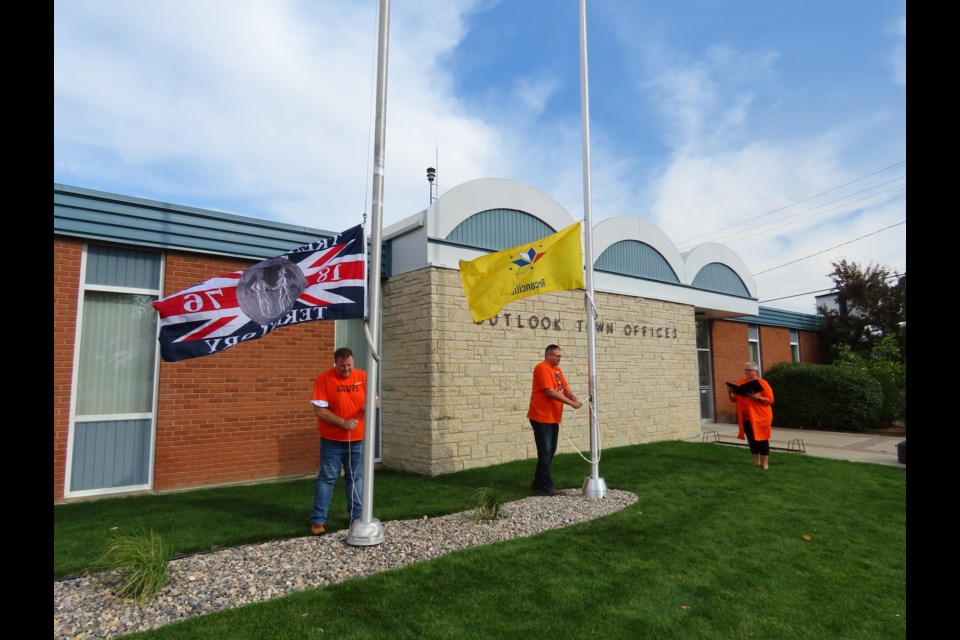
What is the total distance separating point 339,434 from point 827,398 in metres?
16.3

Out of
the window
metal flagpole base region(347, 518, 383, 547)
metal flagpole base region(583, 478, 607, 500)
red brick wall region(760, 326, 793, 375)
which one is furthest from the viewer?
red brick wall region(760, 326, 793, 375)

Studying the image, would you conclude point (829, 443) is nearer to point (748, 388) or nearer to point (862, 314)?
point (748, 388)

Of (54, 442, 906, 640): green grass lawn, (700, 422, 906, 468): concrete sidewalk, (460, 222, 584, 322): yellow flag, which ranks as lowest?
(700, 422, 906, 468): concrete sidewalk

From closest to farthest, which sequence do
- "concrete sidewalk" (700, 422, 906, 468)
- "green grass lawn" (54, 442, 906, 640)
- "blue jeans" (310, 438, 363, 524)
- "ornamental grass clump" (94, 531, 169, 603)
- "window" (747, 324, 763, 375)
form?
"green grass lawn" (54, 442, 906, 640), "ornamental grass clump" (94, 531, 169, 603), "blue jeans" (310, 438, 363, 524), "concrete sidewalk" (700, 422, 906, 468), "window" (747, 324, 763, 375)

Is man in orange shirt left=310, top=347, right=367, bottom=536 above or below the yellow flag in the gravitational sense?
below

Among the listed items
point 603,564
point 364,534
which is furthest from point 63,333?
point 603,564

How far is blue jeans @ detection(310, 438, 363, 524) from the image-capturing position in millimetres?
5512

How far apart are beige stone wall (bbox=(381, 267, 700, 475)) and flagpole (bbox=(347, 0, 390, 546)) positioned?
3.55m

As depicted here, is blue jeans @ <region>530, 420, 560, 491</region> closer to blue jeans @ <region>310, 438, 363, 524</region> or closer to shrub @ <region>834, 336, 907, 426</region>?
blue jeans @ <region>310, 438, 363, 524</region>

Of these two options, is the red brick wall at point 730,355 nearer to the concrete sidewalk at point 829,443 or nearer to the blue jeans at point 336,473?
the concrete sidewalk at point 829,443

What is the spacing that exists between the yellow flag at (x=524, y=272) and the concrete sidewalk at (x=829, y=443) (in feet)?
23.7

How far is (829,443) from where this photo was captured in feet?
43.5

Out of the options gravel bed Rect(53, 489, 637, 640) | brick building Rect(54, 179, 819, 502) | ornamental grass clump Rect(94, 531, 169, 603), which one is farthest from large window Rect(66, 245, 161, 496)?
ornamental grass clump Rect(94, 531, 169, 603)
